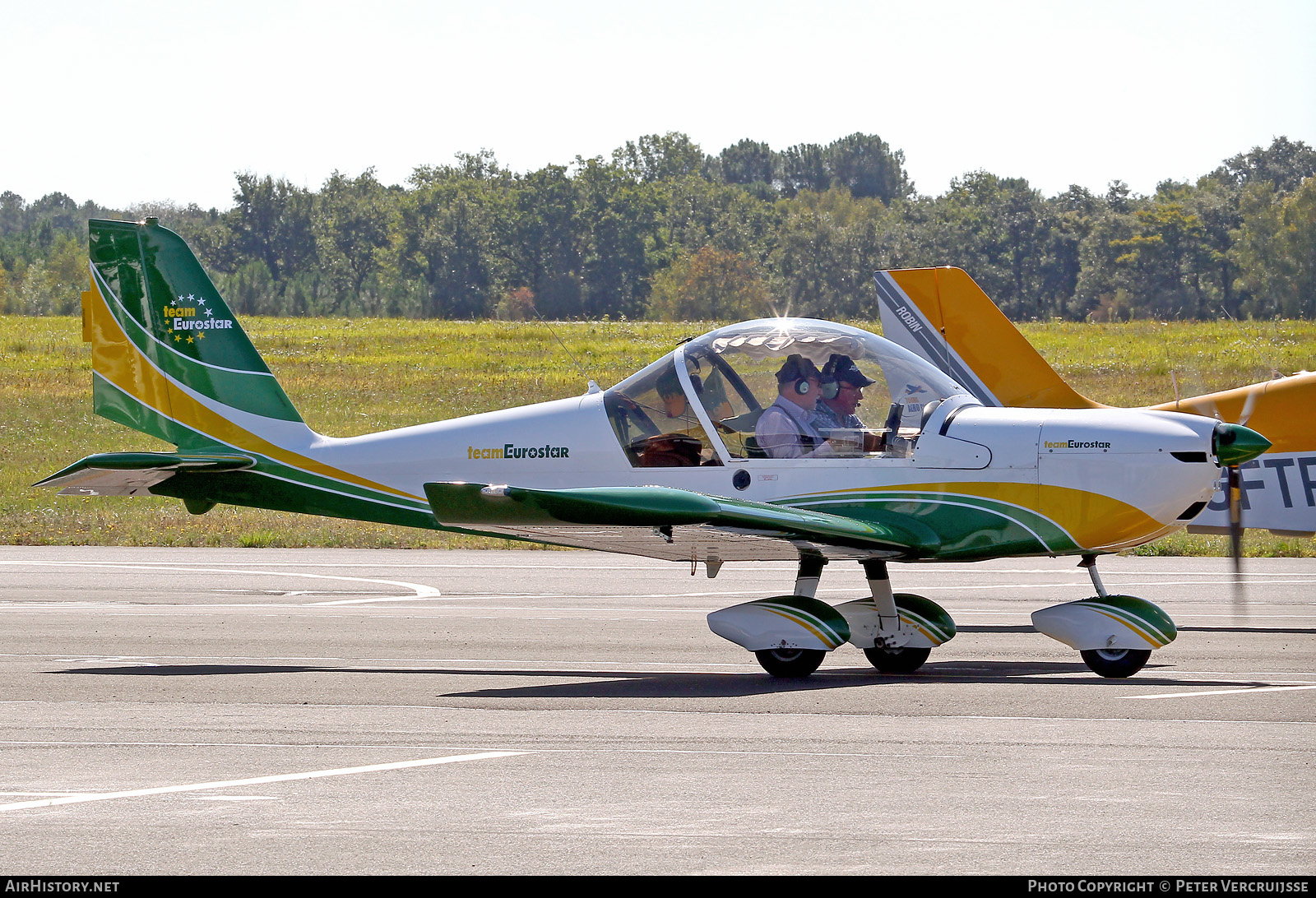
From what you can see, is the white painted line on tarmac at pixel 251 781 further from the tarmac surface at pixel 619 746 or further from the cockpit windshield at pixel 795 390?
the cockpit windshield at pixel 795 390

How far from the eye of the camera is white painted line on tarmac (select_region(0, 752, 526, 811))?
618cm

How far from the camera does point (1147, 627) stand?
9609mm

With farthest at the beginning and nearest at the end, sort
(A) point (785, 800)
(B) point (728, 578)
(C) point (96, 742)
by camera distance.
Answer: (B) point (728, 578) → (C) point (96, 742) → (A) point (785, 800)

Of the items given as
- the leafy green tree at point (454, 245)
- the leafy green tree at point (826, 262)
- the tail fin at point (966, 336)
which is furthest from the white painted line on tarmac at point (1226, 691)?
the leafy green tree at point (454, 245)

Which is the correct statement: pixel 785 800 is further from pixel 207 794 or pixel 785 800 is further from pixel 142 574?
pixel 142 574

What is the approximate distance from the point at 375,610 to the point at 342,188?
120038 millimetres

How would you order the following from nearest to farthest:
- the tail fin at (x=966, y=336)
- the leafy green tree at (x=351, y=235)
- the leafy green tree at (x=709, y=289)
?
the tail fin at (x=966, y=336) → the leafy green tree at (x=709, y=289) → the leafy green tree at (x=351, y=235)

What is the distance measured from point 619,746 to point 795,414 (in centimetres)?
368

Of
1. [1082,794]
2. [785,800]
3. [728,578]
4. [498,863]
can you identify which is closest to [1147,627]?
[1082,794]

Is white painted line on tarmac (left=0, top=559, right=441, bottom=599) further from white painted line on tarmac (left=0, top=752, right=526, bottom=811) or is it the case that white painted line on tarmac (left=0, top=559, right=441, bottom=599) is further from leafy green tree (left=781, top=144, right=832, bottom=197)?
leafy green tree (left=781, top=144, right=832, bottom=197)

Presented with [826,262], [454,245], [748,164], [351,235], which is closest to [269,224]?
[351,235]

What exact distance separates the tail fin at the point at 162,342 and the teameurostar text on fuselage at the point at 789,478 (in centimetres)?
47

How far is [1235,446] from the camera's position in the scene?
962 centimetres

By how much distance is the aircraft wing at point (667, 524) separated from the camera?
893cm
